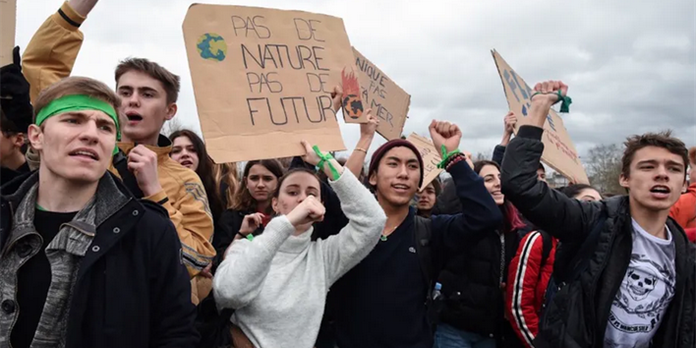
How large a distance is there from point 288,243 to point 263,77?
989mm

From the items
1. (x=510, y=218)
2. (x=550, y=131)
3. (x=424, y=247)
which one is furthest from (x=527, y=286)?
(x=550, y=131)

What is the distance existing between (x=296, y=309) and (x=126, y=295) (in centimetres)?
98

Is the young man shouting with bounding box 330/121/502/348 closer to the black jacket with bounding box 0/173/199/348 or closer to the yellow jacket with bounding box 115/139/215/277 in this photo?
the yellow jacket with bounding box 115/139/215/277

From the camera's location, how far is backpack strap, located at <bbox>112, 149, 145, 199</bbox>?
2410 millimetres

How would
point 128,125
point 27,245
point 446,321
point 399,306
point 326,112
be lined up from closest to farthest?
point 27,245 < point 128,125 < point 399,306 < point 326,112 < point 446,321

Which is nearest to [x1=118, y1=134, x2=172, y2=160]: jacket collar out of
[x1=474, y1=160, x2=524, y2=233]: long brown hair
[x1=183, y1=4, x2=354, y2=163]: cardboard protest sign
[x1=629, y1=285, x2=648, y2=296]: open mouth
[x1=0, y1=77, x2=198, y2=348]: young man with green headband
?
[x1=183, y1=4, x2=354, y2=163]: cardboard protest sign

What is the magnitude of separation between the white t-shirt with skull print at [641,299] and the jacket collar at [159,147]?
8.64ft

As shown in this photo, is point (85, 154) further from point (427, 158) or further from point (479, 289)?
point (427, 158)

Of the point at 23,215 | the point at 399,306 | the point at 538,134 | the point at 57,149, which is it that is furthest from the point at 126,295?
the point at 538,134

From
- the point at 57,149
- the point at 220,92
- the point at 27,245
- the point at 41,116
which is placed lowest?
the point at 27,245

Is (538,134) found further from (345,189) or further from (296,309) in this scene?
(296,309)

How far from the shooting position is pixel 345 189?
2.72 m

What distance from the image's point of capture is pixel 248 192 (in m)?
4.54

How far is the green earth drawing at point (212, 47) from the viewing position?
273 cm
